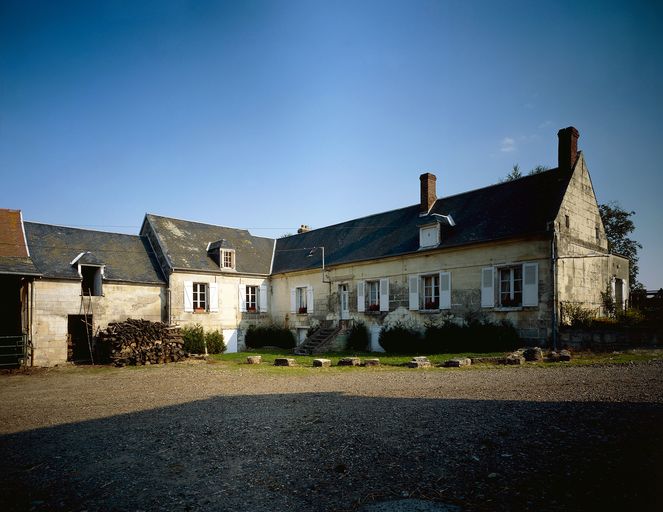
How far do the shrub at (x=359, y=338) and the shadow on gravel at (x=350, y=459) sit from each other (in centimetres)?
1350

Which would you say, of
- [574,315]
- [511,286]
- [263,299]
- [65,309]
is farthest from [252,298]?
[574,315]

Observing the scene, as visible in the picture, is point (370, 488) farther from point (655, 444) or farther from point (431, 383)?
point (431, 383)

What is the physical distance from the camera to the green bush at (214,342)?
71.2 feet

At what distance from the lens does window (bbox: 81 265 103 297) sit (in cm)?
1927

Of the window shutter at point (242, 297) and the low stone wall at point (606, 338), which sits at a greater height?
the window shutter at point (242, 297)

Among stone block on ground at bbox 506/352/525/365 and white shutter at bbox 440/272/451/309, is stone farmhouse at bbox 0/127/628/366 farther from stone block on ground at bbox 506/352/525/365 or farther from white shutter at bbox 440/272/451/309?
stone block on ground at bbox 506/352/525/365

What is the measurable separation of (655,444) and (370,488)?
305 cm

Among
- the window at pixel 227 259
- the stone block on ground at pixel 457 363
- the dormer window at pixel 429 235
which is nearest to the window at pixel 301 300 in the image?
the window at pixel 227 259

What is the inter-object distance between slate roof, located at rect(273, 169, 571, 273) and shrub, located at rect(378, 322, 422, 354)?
11.0 feet

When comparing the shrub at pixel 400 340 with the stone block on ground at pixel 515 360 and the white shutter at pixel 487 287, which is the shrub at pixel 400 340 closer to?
the white shutter at pixel 487 287

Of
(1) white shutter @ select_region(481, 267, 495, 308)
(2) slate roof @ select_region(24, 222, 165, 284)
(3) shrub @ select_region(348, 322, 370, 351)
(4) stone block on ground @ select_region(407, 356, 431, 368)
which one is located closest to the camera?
(4) stone block on ground @ select_region(407, 356, 431, 368)

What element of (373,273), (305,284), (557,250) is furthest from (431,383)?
(305,284)

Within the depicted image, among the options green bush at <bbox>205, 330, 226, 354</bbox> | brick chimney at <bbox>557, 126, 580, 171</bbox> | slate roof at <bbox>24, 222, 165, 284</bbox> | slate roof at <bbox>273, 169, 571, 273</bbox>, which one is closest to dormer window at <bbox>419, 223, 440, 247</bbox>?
slate roof at <bbox>273, 169, 571, 273</bbox>

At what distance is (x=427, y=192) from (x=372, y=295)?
556 cm
